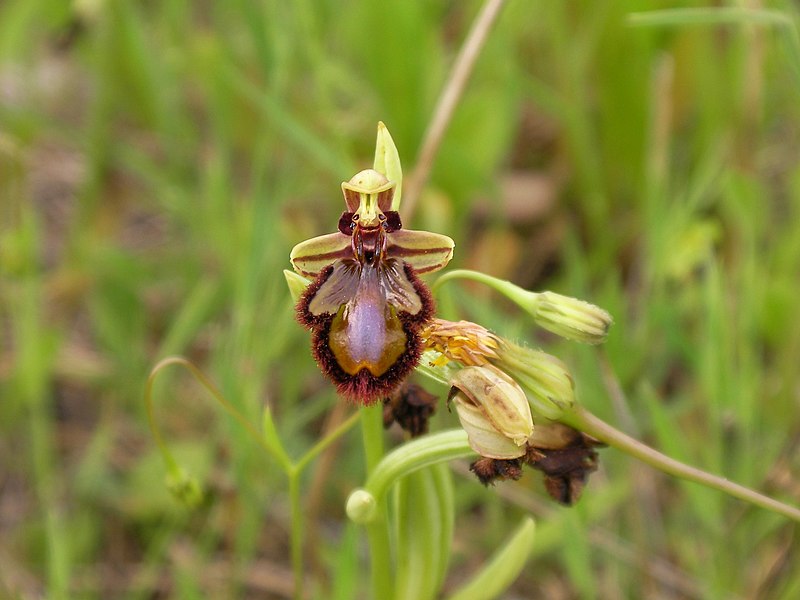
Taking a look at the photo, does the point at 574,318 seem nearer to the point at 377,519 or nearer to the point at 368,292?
the point at 368,292

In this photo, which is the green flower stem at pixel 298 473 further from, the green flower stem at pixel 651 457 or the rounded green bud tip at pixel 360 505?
the green flower stem at pixel 651 457

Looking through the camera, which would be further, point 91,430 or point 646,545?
point 91,430

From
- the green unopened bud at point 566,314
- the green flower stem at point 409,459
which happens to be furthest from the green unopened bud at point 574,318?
the green flower stem at point 409,459

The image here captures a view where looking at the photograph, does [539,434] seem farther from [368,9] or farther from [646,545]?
[368,9]

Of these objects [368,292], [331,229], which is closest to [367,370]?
[368,292]

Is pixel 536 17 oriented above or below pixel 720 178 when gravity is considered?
above

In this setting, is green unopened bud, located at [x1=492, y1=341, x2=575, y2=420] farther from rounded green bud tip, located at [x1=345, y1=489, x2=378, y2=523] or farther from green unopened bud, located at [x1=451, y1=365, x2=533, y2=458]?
rounded green bud tip, located at [x1=345, y1=489, x2=378, y2=523]

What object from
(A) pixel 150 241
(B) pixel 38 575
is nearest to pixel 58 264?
(A) pixel 150 241
